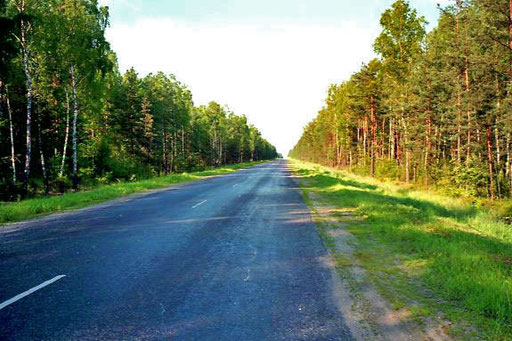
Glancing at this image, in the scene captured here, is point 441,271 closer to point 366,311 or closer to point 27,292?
point 366,311

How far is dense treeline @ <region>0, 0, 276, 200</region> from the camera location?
752 inches

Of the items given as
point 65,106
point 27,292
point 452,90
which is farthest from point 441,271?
point 65,106

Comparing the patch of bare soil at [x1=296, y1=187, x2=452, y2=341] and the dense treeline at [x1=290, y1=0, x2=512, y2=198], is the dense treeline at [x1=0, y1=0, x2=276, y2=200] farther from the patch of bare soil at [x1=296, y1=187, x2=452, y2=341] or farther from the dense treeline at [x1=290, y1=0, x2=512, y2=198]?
the dense treeline at [x1=290, y1=0, x2=512, y2=198]

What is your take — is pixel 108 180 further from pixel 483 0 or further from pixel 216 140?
pixel 216 140

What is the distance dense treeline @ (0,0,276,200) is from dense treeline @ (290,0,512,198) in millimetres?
24507

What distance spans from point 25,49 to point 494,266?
24048 mm

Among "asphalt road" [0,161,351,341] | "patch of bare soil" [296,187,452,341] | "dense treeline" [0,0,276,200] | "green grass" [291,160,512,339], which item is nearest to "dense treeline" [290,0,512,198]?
"green grass" [291,160,512,339]

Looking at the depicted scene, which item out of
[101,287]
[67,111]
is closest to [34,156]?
[67,111]

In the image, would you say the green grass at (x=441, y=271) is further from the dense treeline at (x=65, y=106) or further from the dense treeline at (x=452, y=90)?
the dense treeline at (x=65, y=106)

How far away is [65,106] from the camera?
2702 cm

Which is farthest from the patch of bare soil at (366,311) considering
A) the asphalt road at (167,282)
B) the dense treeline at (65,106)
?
the dense treeline at (65,106)

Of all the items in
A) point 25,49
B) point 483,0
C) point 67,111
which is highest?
point 483,0

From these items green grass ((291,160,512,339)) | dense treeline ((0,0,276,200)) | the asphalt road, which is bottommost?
green grass ((291,160,512,339))

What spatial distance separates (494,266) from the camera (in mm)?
5430
